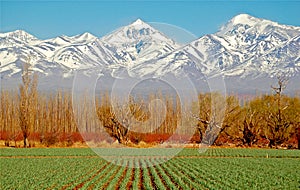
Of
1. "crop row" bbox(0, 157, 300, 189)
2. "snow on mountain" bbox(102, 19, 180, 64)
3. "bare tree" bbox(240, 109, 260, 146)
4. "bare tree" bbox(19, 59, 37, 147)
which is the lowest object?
"crop row" bbox(0, 157, 300, 189)

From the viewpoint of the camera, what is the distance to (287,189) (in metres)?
17.3

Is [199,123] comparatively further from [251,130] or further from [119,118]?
[119,118]

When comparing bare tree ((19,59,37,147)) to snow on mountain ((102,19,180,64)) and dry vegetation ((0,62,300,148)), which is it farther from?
snow on mountain ((102,19,180,64))

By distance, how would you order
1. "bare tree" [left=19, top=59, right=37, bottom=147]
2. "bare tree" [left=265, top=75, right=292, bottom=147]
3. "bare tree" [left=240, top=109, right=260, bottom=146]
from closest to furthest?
"bare tree" [left=19, top=59, right=37, bottom=147] → "bare tree" [left=265, top=75, right=292, bottom=147] → "bare tree" [left=240, top=109, right=260, bottom=146]

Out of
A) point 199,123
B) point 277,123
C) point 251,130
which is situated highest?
point 199,123

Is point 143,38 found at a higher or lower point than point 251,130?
higher

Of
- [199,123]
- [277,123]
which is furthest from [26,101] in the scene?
[277,123]

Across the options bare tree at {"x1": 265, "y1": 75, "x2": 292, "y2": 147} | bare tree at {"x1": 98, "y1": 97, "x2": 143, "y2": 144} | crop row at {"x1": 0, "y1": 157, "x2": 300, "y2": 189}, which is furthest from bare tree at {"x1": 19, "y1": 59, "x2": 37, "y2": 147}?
bare tree at {"x1": 265, "y1": 75, "x2": 292, "y2": 147}

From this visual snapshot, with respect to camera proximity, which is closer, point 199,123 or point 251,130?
point 251,130

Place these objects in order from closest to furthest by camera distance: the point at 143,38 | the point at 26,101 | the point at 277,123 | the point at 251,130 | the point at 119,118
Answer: the point at 143,38 → the point at 26,101 → the point at 119,118 → the point at 277,123 → the point at 251,130

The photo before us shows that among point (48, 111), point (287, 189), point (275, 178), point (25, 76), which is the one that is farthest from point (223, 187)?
point (48, 111)

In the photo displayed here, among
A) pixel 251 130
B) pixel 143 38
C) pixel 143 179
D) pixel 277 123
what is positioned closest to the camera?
pixel 143 179

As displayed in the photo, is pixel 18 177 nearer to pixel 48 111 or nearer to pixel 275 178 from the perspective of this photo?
pixel 275 178

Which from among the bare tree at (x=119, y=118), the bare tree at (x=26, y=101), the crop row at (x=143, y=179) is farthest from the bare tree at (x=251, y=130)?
the crop row at (x=143, y=179)
